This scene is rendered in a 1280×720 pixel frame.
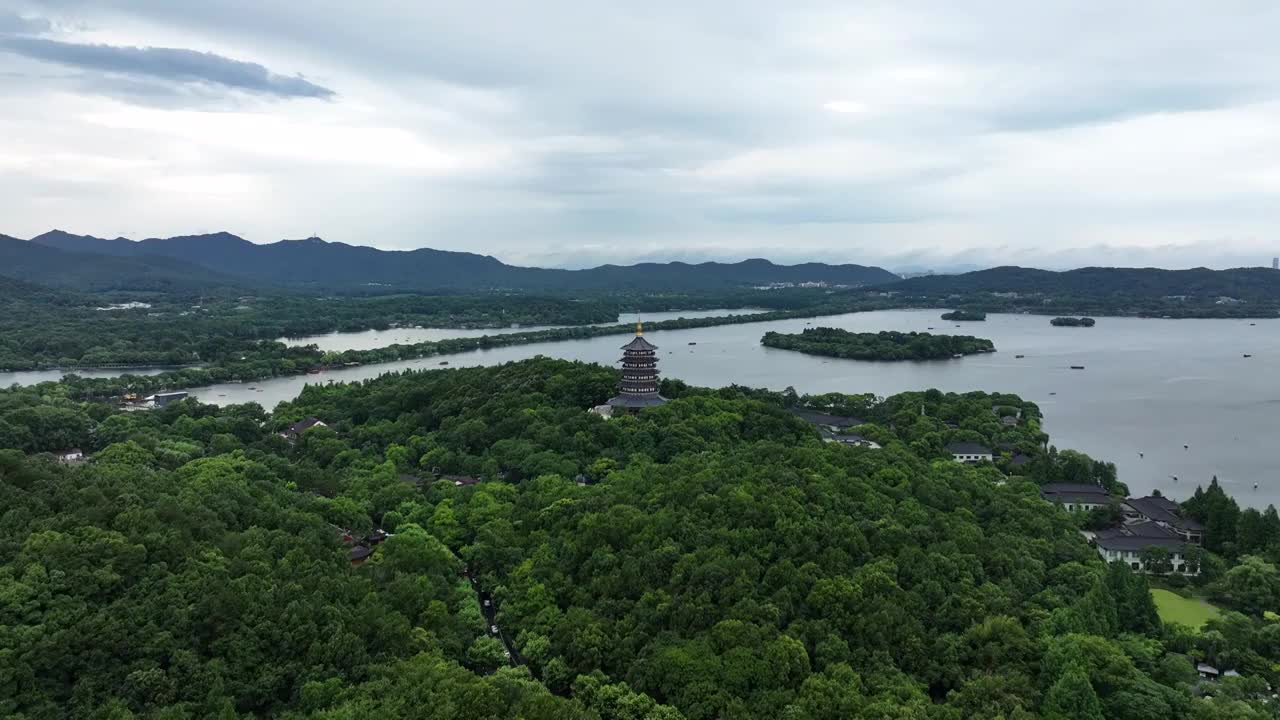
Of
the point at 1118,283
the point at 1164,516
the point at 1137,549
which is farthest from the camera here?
the point at 1118,283

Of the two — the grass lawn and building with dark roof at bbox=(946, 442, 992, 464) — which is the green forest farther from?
building with dark roof at bbox=(946, 442, 992, 464)

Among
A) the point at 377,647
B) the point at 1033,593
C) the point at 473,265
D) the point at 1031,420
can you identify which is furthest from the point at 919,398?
the point at 473,265

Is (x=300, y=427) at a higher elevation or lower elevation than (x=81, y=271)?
lower

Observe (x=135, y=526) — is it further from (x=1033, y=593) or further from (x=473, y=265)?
(x=473, y=265)

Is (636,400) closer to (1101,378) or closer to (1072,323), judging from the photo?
(1101,378)

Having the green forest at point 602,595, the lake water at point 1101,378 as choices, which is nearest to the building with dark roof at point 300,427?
the green forest at point 602,595

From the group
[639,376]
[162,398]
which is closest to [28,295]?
[162,398]

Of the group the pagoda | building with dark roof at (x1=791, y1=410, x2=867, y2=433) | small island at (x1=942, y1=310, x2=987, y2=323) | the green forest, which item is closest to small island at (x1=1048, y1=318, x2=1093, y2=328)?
small island at (x1=942, y1=310, x2=987, y2=323)
